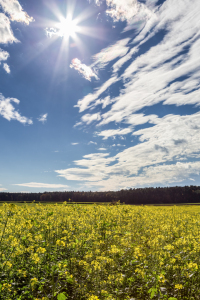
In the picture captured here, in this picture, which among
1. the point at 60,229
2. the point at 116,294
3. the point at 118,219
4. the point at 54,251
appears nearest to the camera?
the point at 116,294

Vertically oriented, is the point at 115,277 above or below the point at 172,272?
above

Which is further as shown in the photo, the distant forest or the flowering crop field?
the distant forest

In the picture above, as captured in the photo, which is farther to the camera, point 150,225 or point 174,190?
point 174,190

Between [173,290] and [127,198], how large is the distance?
278 ft

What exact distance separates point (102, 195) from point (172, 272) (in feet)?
283

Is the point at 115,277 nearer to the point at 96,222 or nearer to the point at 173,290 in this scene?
the point at 173,290

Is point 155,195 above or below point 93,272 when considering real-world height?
below

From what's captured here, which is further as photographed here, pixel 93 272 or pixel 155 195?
pixel 155 195

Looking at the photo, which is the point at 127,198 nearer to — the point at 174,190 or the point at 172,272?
the point at 174,190

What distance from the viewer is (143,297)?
17.1ft

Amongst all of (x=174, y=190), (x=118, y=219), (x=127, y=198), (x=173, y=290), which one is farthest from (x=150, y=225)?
(x=174, y=190)

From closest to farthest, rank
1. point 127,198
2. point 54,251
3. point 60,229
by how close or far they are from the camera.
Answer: point 54,251 < point 60,229 < point 127,198

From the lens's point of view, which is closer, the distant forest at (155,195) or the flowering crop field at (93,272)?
the flowering crop field at (93,272)

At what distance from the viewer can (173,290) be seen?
5453mm
